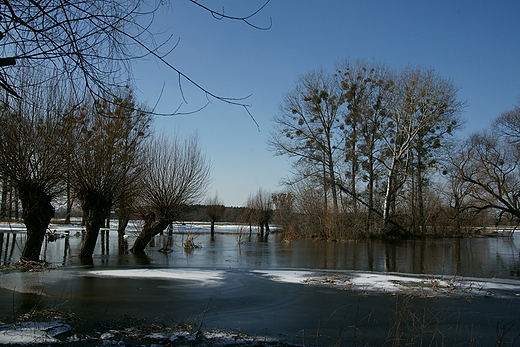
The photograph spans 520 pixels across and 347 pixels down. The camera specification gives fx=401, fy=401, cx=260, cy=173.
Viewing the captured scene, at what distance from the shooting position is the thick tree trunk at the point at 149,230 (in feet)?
54.3

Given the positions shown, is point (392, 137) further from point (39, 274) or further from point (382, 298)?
point (39, 274)

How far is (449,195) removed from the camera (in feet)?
94.4

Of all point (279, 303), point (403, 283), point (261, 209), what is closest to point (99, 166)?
point (279, 303)

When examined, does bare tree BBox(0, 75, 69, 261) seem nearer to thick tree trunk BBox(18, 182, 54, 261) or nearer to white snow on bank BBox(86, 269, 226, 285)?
thick tree trunk BBox(18, 182, 54, 261)

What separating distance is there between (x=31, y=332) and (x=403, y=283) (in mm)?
7122

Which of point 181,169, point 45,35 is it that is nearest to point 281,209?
point 181,169

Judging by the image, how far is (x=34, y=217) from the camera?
37.9ft

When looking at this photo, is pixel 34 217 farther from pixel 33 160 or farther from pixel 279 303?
pixel 279 303

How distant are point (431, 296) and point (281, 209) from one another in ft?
90.0

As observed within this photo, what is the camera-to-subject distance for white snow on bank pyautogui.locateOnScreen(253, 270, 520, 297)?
25.8ft

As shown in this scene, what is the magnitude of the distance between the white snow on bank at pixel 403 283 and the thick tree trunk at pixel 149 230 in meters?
7.39

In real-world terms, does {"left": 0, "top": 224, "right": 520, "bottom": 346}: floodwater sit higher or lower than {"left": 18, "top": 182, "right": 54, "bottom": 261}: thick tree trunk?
lower

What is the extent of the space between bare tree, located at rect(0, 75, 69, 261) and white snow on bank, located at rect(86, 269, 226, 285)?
8.83 ft

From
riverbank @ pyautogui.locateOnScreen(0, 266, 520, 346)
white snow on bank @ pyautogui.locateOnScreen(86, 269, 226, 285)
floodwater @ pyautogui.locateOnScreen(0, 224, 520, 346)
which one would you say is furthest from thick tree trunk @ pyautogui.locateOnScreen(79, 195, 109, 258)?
white snow on bank @ pyautogui.locateOnScreen(86, 269, 226, 285)
